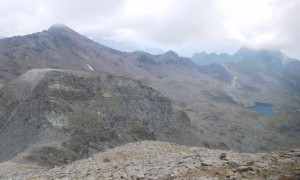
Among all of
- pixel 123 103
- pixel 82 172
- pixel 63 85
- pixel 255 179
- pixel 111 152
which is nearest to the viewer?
pixel 255 179

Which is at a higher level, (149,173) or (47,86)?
(47,86)

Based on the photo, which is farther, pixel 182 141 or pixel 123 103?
pixel 182 141

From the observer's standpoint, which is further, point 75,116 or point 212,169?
point 75,116

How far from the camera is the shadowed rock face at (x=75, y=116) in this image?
82.2 meters

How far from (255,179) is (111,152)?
26.1 meters

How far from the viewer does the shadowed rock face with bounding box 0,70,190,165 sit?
82.2 meters

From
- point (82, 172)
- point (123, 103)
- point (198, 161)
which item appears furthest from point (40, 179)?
point (123, 103)

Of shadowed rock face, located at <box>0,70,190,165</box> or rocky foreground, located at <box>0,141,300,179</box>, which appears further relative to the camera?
shadowed rock face, located at <box>0,70,190,165</box>

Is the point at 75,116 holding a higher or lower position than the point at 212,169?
higher

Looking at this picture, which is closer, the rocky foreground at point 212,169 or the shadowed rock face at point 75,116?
the rocky foreground at point 212,169

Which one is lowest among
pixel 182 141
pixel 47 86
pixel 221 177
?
pixel 182 141

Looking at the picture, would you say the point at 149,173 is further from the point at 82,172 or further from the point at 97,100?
the point at 97,100

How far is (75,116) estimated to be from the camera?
98625 mm

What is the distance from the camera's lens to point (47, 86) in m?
105
